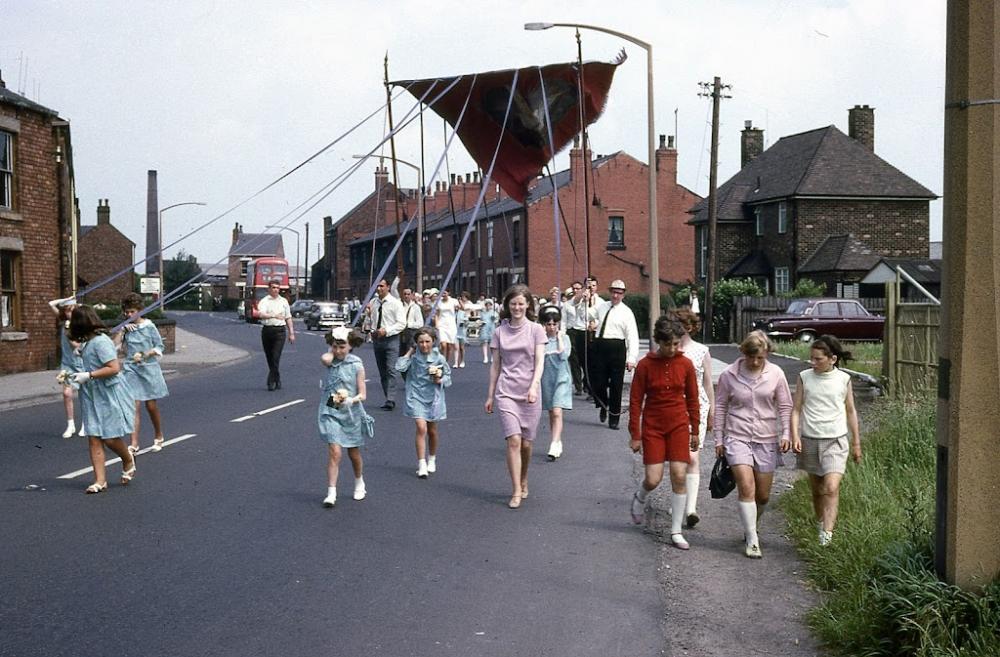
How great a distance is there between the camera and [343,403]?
8430mm

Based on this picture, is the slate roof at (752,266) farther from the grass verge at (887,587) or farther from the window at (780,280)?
the grass verge at (887,587)

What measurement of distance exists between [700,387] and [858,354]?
60.9ft

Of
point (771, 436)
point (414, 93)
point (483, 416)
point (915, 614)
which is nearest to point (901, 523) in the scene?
point (771, 436)

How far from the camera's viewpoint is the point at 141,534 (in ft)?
23.8

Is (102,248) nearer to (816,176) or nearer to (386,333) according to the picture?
(816,176)

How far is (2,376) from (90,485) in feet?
48.6

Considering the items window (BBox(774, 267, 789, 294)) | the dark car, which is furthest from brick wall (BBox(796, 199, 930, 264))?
the dark car

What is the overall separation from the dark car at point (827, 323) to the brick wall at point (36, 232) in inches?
761

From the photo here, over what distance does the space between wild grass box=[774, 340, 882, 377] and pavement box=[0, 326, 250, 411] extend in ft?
43.8

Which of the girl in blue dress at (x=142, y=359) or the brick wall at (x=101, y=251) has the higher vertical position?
the brick wall at (x=101, y=251)

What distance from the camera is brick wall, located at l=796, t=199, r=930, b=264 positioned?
4597 cm

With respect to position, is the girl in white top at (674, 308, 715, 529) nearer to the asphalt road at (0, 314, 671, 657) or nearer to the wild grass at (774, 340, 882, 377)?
the asphalt road at (0, 314, 671, 657)

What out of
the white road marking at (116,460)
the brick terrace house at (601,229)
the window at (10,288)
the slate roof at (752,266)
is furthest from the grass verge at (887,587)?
the brick terrace house at (601,229)

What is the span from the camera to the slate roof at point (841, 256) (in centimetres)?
4325
